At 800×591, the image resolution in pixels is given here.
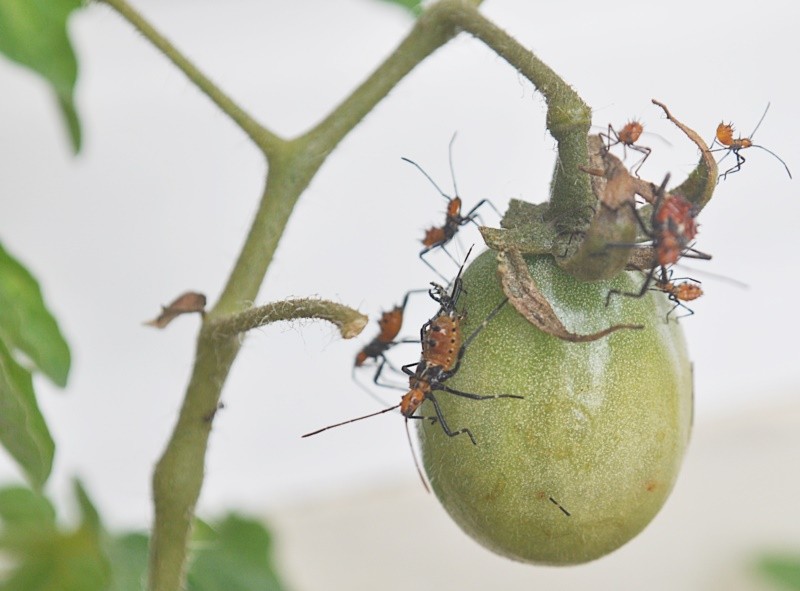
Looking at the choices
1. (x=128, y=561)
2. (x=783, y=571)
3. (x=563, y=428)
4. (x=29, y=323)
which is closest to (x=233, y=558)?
(x=128, y=561)

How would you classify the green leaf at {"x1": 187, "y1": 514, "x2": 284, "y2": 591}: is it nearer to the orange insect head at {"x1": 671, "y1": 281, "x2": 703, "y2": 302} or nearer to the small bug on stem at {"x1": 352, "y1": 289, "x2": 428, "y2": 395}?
the small bug on stem at {"x1": 352, "y1": 289, "x2": 428, "y2": 395}

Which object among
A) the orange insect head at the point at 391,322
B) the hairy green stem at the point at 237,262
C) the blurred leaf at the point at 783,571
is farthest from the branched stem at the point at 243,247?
the blurred leaf at the point at 783,571

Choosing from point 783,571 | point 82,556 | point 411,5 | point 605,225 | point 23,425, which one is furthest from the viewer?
point 783,571

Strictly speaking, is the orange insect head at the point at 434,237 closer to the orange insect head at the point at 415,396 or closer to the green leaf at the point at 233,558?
the orange insect head at the point at 415,396

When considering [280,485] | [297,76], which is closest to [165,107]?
[297,76]

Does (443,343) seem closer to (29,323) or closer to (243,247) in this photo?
(243,247)
